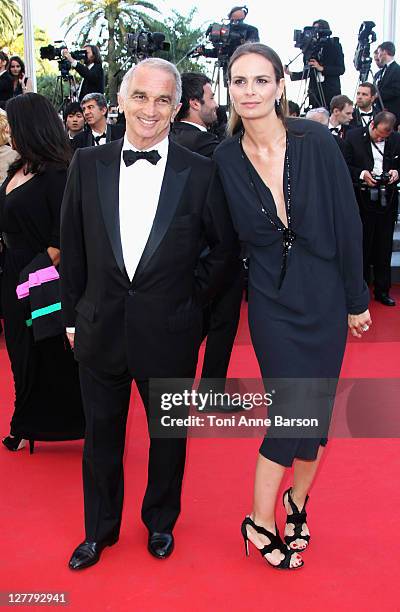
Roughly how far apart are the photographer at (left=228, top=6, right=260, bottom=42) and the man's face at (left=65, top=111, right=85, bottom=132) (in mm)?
1950

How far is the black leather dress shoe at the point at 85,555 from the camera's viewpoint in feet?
8.35

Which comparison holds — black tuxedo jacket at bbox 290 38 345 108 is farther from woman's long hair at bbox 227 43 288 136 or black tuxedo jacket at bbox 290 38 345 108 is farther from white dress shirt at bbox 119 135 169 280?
white dress shirt at bbox 119 135 169 280

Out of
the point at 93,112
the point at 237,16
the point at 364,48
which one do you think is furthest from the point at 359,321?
the point at 364,48

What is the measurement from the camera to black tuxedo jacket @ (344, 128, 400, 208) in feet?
22.4

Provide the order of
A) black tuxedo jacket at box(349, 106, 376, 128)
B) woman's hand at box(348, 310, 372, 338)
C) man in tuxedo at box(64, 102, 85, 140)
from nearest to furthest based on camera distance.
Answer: woman's hand at box(348, 310, 372, 338) → man in tuxedo at box(64, 102, 85, 140) → black tuxedo jacket at box(349, 106, 376, 128)

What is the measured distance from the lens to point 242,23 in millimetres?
7992

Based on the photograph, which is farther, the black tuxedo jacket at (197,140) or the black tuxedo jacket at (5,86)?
the black tuxedo jacket at (5,86)

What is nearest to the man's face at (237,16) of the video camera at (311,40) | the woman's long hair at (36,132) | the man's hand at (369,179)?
the video camera at (311,40)

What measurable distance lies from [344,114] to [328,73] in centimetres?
147

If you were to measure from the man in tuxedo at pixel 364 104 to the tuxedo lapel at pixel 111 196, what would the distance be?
576cm

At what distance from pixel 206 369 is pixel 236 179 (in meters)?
1.75

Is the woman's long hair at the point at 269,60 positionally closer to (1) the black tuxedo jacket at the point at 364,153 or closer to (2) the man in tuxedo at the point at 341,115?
(1) the black tuxedo jacket at the point at 364,153

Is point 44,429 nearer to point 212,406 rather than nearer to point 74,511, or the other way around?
point 74,511

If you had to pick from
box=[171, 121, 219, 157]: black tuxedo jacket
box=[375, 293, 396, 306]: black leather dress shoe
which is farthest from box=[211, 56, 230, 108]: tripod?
box=[171, 121, 219, 157]: black tuxedo jacket
